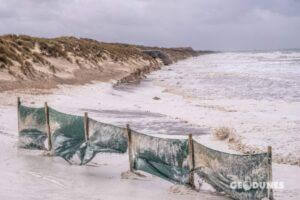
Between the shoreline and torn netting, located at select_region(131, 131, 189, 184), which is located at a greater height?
the shoreline

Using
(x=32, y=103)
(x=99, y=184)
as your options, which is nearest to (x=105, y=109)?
(x=32, y=103)

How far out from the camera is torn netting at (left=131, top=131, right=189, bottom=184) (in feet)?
31.4

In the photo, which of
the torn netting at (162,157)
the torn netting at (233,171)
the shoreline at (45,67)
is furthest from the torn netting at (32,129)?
the shoreline at (45,67)

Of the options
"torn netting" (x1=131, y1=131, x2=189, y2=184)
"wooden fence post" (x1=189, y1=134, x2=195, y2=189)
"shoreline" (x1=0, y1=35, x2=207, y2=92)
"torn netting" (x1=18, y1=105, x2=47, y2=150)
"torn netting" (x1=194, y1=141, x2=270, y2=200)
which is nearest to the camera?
"torn netting" (x1=194, y1=141, x2=270, y2=200)

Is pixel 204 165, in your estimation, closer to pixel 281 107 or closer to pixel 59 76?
pixel 281 107

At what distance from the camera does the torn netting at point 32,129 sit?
1276 centimetres

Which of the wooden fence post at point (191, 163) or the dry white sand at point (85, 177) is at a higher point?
the wooden fence post at point (191, 163)

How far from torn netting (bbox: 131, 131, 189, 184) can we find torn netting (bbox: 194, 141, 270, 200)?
0.29 metres

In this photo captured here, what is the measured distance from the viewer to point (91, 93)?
90.1 feet

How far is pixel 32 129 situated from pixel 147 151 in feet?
13.7

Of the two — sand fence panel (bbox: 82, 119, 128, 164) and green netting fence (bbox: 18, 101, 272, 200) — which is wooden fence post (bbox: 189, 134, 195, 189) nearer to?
green netting fence (bbox: 18, 101, 272, 200)

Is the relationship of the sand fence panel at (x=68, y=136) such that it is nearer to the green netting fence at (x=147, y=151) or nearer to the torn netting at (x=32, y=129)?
the green netting fence at (x=147, y=151)

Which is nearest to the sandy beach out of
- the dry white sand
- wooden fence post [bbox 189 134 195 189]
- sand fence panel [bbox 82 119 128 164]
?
the dry white sand

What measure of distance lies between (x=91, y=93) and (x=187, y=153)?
60.5 ft
